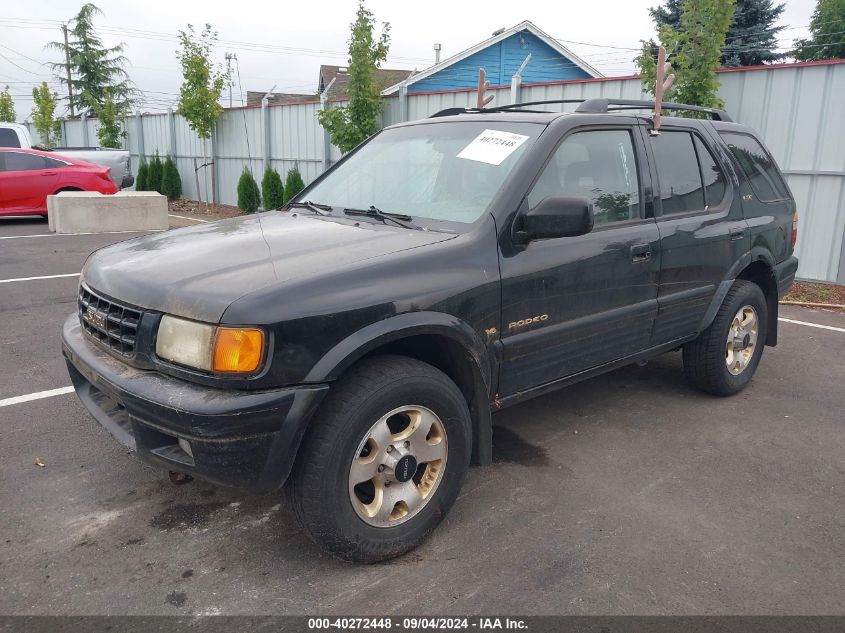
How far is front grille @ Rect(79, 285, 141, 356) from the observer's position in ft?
9.17

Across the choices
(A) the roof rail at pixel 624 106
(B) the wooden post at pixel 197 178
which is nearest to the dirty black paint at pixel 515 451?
(A) the roof rail at pixel 624 106

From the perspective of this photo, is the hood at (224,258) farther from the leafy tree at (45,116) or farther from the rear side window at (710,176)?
the leafy tree at (45,116)

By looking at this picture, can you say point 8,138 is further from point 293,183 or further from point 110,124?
point 110,124

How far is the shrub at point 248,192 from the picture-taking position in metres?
16.4

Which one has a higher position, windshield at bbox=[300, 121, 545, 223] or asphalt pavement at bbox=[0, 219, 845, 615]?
windshield at bbox=[300, 121, 545, 223]

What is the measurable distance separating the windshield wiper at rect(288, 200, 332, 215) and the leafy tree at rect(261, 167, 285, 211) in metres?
11.6

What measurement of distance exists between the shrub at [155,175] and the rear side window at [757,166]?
18.3 m

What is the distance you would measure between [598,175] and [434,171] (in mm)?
872

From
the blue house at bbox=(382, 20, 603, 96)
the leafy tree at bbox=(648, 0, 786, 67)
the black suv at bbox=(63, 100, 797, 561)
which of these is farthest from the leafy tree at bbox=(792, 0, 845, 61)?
the black suv at bbox=(63, 100, 797, 561)

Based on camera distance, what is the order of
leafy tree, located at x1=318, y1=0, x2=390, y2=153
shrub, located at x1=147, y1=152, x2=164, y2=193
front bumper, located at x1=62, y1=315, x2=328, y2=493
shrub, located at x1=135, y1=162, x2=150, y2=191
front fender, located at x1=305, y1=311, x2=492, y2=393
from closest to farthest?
1. front bumper, located at x1=62, y1=315, x2=328, y2=493
2. front fender, located at x1=305, y1=311, x2=492, y2=393
3. leafy tree, located at x1=318, y1=0, x2=390, y2=153
4. shrub, located at x1=147, y1=152, x2=164, y2=193
5. shrub, located at x1=135, y1=162, x2=150, y2=191

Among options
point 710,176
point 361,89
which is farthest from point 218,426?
point 361,89

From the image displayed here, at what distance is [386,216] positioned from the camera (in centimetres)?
353

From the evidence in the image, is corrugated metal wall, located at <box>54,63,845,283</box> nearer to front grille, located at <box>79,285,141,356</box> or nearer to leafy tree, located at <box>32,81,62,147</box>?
front grille, located at <box>79,285,141,356</box>

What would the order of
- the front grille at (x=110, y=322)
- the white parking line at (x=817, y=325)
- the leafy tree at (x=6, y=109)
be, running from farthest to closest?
the leafy tree at (x=6, y=109), the white parking line at (x=817, y=325), the front grille at (x=110, y=322)
